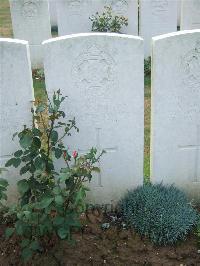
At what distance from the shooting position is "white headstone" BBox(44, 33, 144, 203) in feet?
11.0

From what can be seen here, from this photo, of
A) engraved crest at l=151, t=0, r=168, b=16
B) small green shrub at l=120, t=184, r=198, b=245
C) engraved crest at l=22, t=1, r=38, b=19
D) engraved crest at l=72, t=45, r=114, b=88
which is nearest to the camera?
engraved crest at l=72, t=45, r=114, b=88

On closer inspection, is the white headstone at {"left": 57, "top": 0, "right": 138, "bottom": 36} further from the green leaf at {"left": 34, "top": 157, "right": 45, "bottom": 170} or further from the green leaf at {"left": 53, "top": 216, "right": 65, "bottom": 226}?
the green leaf at {"left": 53, "top": 216, "right": 65, "bottom": 226}

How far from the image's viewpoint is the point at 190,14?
314 inches

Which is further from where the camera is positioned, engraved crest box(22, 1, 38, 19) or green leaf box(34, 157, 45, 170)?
engraved crest box(22, 1, 38, 19)

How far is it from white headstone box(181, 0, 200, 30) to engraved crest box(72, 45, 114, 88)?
5057mm

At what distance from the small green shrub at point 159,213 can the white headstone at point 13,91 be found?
3.70ft

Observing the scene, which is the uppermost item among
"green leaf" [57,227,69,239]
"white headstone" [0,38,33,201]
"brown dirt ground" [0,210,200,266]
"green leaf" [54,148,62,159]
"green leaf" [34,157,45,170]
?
"white headstone" [0,38,33,201]

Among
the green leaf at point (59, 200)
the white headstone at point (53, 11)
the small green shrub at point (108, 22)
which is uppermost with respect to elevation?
the white headstone at point (53, 11)

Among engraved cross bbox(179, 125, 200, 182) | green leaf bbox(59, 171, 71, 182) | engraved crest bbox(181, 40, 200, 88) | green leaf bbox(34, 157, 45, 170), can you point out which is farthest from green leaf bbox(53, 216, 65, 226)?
engraved crest bbox(181, 40, 200, 88)

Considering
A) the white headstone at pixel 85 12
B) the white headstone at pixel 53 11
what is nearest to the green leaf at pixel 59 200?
the white headstone at pixel 85 12

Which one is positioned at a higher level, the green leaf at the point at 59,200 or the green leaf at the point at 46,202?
the green leaf at the point at 59,200

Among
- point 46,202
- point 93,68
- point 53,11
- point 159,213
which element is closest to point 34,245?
point 46,202

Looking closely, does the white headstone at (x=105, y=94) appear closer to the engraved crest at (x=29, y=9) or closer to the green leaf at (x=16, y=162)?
the green leaf at (x=16, y=162)

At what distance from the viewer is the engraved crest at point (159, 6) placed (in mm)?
7708
